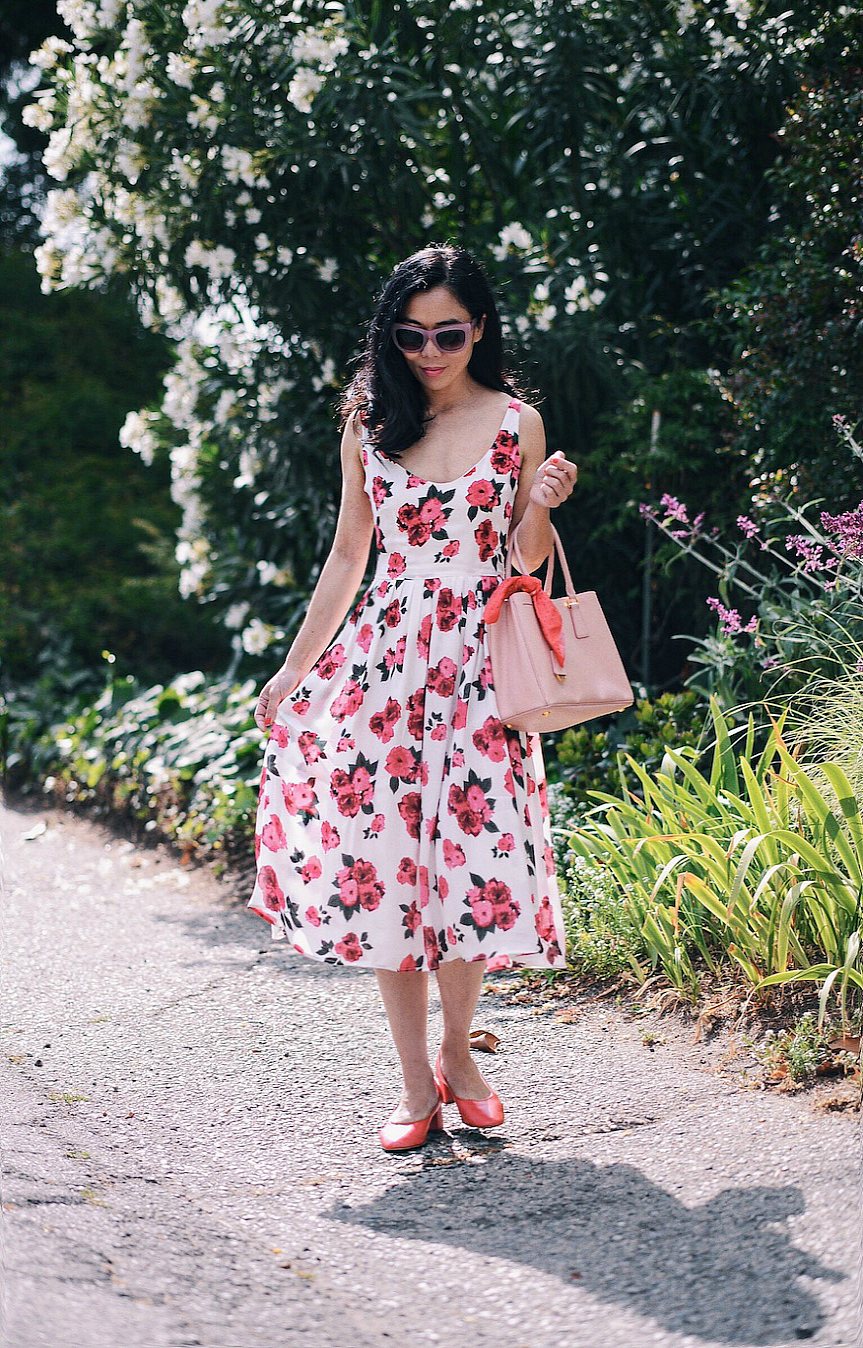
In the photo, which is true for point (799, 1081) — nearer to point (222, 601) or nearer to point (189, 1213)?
point (189, 1213)

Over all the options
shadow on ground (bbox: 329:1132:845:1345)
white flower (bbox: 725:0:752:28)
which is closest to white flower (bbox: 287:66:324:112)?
white flower (bbox: 725:0:752:28)

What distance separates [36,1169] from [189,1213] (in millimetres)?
358

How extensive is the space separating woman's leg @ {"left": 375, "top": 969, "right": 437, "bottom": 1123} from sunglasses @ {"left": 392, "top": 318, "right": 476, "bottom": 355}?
123 centimetres

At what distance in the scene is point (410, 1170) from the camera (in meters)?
2.32

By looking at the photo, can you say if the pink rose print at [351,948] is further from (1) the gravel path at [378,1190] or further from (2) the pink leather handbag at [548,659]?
(2) the pink leather handbag at [548,659]

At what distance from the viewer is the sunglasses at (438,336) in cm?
242

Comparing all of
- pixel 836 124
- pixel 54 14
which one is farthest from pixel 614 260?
pixel 54 14

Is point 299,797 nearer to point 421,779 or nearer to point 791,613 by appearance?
point 421,779

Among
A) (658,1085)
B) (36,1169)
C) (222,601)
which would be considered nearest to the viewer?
(36,1169)

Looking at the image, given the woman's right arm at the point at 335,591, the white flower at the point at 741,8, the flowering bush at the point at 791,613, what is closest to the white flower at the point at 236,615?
the flowering bush at the point at 791,613

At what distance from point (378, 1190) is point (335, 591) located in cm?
116

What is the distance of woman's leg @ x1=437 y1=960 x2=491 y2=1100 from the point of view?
242 centimetres

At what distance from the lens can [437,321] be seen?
2.43 metres

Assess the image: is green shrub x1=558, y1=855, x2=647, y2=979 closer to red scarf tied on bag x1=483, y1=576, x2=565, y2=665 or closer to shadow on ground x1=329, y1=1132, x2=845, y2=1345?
shadow on ground x1=329, y1=1132, x2=845, y2=1345
